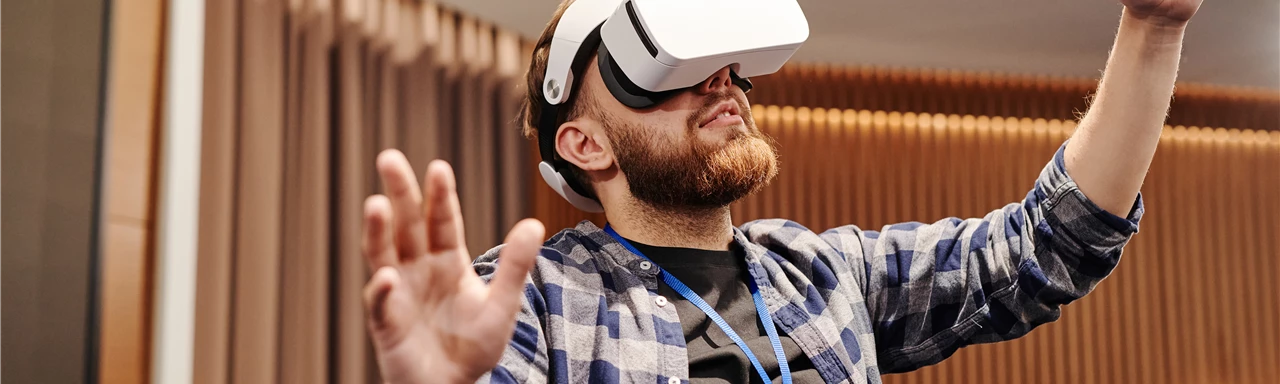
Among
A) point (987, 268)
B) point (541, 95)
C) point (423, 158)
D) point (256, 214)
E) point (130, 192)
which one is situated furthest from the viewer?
point (423, 158)

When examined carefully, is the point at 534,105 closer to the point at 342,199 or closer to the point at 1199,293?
the point at 342,199

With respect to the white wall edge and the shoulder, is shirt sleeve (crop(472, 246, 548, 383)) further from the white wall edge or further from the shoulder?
the white wall edge

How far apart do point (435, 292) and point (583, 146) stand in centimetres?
62

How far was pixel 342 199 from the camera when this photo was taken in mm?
2443

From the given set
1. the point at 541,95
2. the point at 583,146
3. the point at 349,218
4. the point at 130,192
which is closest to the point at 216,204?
the point at 130,192

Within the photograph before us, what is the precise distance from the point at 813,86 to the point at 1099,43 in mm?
1033

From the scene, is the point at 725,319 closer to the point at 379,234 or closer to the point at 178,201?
the point at 379,234

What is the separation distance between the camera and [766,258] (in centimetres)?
123

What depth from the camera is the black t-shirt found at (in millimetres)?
1068

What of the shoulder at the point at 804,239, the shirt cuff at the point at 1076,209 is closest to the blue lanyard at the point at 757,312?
the shoulder at the point at 804,239

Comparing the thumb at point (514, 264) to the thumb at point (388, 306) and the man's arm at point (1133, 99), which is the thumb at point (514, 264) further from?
the man's arm at point (1133, 99)

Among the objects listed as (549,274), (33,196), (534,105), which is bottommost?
(549,274)

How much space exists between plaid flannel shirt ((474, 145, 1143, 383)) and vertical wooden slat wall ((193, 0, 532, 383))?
119 cm

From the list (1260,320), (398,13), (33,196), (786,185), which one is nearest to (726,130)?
(33,196)
